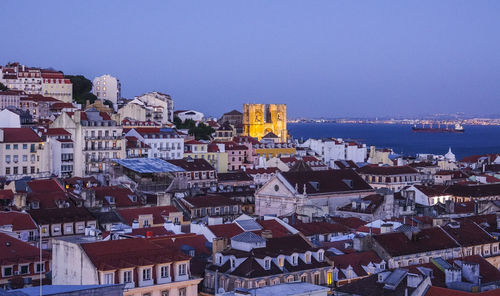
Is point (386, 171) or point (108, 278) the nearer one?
point (108, 278)

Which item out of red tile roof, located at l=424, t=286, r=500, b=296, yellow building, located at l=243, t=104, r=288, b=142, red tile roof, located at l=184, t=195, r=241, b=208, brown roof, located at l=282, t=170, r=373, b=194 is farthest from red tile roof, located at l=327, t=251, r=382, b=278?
yellow building, located at l=243, t=104, r=288, b=142

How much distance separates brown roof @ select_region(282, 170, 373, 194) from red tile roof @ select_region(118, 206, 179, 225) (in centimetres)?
1524

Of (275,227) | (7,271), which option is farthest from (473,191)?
(7,271)

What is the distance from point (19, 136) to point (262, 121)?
96.8 meters

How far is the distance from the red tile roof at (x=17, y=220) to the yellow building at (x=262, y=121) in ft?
413

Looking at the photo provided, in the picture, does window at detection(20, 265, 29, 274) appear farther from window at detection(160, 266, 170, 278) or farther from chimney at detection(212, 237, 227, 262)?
window at detection(160, 266, 170, 278)

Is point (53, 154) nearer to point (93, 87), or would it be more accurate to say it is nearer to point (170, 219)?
point (170, 219)

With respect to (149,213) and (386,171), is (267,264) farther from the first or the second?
(386,171)

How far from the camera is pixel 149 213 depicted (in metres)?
54.3

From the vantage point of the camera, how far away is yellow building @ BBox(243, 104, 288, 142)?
177375mm

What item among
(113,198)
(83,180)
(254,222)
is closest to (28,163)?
(83,180)

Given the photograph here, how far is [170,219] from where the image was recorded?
53656 mm

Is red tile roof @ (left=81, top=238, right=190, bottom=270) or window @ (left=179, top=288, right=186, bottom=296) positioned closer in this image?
red tile roof @ (left=81, top=238, right=190, bottom=270)

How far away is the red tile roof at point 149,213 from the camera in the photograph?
54.0 meters
